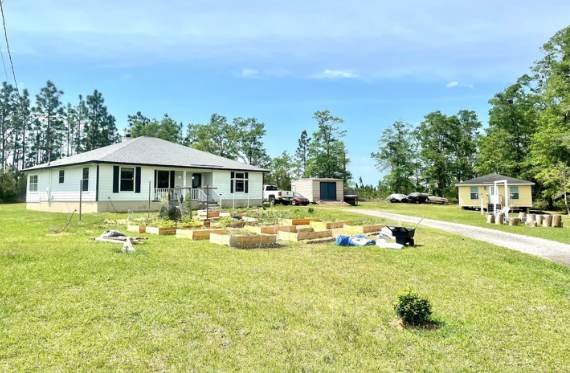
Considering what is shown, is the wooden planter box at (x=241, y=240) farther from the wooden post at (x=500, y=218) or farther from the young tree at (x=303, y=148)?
the young tree at (x=303, y=148)

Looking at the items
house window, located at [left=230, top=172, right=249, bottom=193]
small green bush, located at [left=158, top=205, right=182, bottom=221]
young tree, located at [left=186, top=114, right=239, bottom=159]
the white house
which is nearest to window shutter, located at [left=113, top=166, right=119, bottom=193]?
the white house

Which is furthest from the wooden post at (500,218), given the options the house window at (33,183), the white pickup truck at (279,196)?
the house window at (33,183)

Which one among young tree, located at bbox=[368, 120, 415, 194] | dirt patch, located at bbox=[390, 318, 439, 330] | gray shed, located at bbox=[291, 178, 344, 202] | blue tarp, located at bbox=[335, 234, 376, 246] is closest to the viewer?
dirt patch, located at bbox=[390, 318, 439, 330]

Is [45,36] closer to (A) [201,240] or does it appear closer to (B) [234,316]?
(A) [201,240]

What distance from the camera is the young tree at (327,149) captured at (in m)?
44.2

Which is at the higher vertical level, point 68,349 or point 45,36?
point 45,36

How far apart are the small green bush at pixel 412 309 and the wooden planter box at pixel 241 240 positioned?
517cm

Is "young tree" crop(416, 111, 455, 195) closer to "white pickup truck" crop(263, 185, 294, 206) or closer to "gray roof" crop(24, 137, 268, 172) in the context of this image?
"white pickup truck" crop(263, 185, 294, 206)

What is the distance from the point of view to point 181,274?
5.51 metres

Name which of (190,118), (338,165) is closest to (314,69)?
(338,165)

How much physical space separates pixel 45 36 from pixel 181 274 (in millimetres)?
8580

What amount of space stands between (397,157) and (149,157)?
3350 cm

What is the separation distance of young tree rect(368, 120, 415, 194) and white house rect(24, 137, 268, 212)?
2484 centimetres

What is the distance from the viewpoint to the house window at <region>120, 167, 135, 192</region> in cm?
1981
